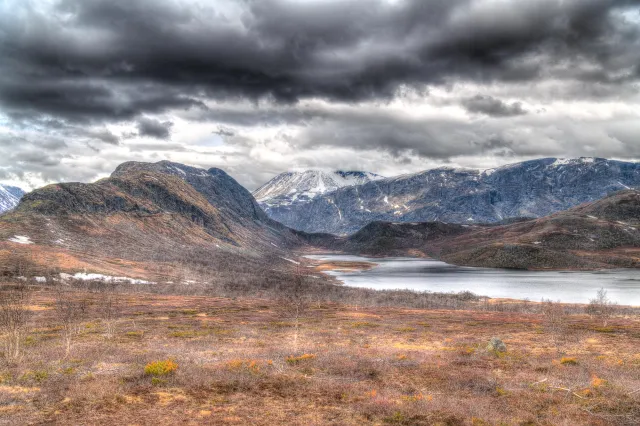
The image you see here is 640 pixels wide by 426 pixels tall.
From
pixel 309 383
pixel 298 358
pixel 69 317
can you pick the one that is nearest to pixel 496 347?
pixel 298 358

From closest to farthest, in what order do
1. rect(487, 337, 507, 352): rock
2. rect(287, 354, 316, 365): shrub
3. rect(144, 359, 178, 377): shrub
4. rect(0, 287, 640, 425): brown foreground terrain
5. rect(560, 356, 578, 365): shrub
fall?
rect(0, 287, 640, 425): brown foreground terrain < rect(144, 359, 178, 377): shrub < rect(287, 354, 316, 365): shrub < rect(560, 356, 578, 365): shrub < rect(487, 337, 507, 352): rock

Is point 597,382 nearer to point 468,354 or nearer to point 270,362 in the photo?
point 468,354

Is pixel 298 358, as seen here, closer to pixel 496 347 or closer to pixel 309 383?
pixel 309 383

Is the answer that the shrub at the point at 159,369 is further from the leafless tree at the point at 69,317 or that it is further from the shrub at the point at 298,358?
the leafless tree at the point at 69,317

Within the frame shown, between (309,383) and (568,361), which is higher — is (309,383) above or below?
above

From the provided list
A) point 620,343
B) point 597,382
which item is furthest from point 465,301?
point 597,382

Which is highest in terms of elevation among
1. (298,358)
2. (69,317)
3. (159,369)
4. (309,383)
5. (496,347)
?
(69,317)

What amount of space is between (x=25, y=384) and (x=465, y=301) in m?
145

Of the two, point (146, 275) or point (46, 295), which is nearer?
point (46, 295)

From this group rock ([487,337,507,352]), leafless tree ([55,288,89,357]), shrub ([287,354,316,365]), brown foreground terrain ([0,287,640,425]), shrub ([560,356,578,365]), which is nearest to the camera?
brown foreground terrain ([0,287,640,425])

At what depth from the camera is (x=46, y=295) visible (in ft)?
350

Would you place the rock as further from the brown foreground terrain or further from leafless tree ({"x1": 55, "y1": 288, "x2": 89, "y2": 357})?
leafless tree ({"x1": 55, "y1": 288, "x2": 89, "y2": 357})

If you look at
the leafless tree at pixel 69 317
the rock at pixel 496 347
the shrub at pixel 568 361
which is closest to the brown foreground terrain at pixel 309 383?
the shrub at pixel 568 361

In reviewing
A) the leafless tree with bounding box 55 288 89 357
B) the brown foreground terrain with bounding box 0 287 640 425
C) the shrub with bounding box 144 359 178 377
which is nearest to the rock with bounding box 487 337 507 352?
the brown foreground terrain with bounding box 0 287 640 425
